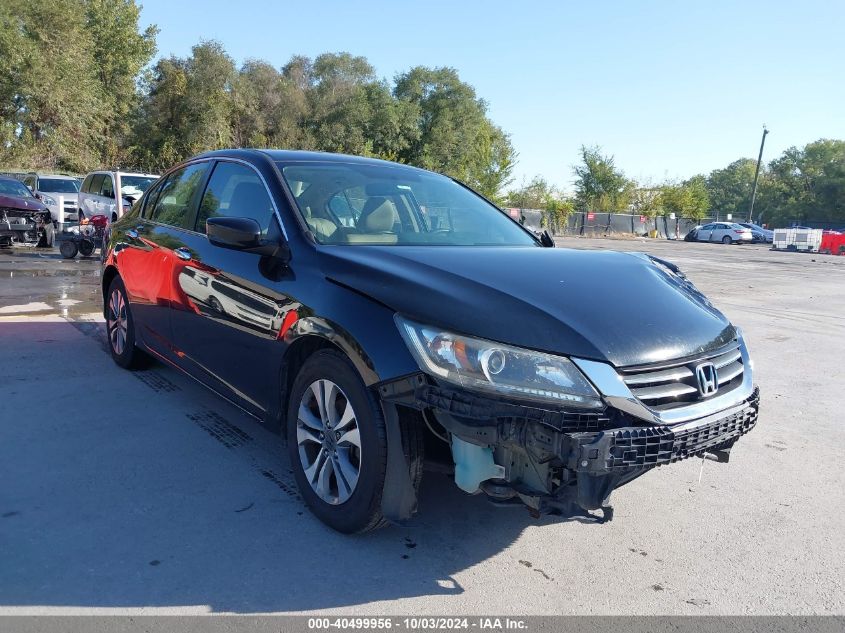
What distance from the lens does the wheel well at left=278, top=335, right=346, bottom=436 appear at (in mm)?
3139

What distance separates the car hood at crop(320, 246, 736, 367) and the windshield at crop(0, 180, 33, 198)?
14.3 meters

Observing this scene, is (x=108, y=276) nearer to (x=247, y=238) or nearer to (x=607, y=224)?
(x=247, y=238)

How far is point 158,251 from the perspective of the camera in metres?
4.70

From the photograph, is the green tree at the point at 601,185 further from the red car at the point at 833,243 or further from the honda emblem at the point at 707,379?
the honda emblem at the point at 707,379

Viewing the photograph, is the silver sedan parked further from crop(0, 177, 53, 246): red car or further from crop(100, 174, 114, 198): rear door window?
crop(0, 177, 53, 246): red car

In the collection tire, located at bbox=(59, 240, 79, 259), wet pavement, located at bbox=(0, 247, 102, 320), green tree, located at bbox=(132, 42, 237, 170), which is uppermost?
green tree, located at bbox=(132, 42, 237, 170)

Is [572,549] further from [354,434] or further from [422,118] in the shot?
[422,118]

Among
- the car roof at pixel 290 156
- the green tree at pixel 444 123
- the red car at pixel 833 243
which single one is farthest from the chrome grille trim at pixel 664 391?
the green tree at pixel 444 123

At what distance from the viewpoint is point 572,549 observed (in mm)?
3057

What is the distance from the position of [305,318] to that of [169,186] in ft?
8.60

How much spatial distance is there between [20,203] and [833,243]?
36.1 metres

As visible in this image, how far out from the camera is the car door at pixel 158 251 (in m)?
4.54

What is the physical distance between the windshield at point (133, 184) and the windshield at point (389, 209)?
12.2m

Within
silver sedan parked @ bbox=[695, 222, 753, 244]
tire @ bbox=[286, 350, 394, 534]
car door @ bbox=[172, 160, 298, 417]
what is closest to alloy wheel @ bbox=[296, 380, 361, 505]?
tire @ bbox=[286, 350, 394, 534]
